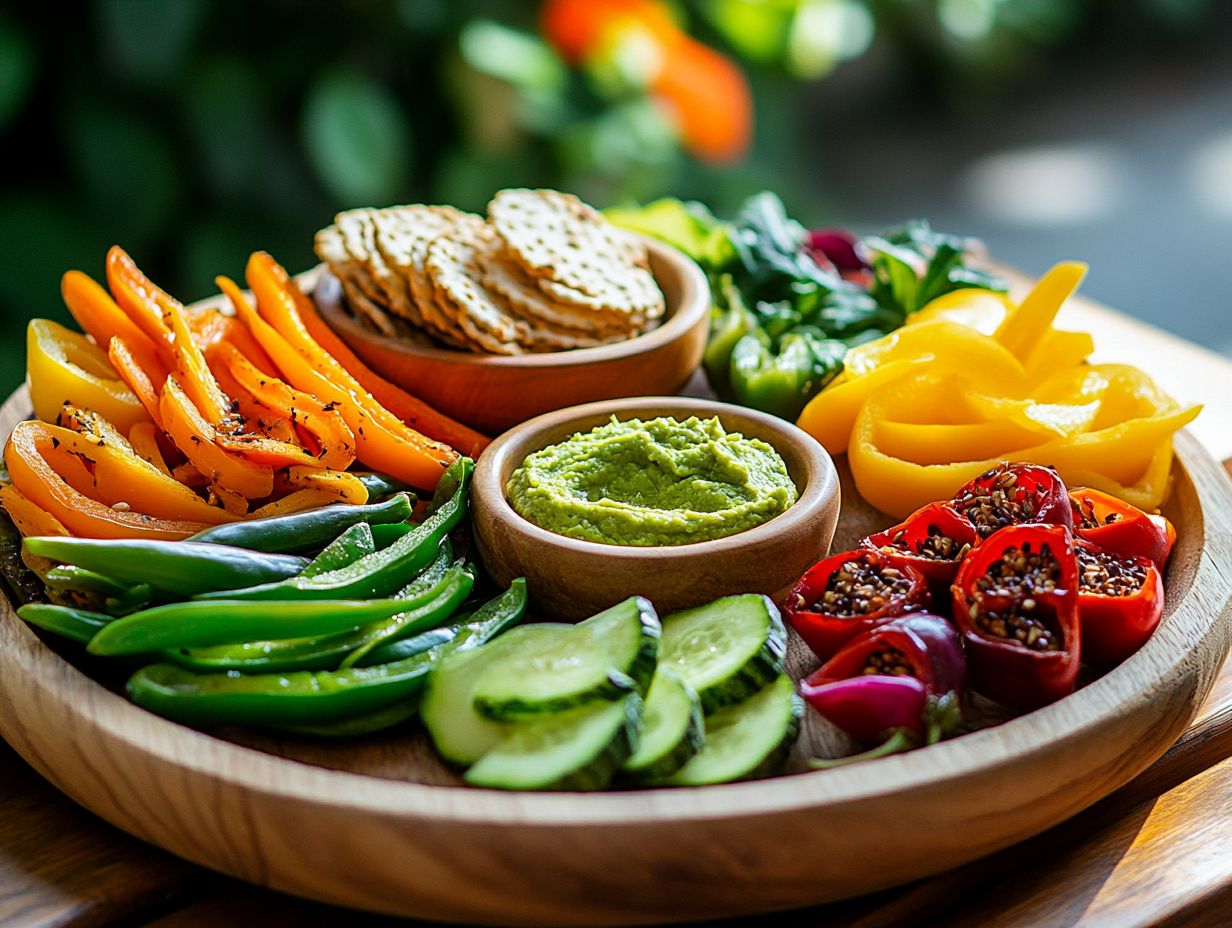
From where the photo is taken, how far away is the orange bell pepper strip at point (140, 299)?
9.61ft

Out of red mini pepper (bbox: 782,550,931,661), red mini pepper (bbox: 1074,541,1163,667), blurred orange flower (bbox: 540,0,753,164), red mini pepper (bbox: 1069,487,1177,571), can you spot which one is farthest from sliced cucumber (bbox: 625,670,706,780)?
blurred orange flower (bbox: 540,0,753,164)

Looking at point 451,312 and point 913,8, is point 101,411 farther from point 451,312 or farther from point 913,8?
point 913,8

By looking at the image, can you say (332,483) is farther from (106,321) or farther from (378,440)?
(106,321)

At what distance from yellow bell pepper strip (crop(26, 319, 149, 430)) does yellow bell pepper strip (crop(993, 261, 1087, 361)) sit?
80.6 inches

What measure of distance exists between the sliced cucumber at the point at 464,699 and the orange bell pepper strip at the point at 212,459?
672 millimetres

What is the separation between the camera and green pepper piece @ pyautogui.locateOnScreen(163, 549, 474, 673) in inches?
84.0

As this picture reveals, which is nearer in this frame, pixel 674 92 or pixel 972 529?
pixel 972 529

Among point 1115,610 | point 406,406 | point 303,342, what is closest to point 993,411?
point 1115,610

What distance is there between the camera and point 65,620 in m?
2.20

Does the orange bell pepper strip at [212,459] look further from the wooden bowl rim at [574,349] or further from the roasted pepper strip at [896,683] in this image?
the roasted pepper strip at [896,683]

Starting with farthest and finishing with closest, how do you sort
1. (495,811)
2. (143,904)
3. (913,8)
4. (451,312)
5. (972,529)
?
(913,8) → (451,312) → (972,529) → (143,904) → (495,811)

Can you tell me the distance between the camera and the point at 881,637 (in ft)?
7.03

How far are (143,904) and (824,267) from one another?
2606 millimetres

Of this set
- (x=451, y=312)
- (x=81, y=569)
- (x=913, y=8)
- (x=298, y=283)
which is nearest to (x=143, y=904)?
(x=81, y=569)
